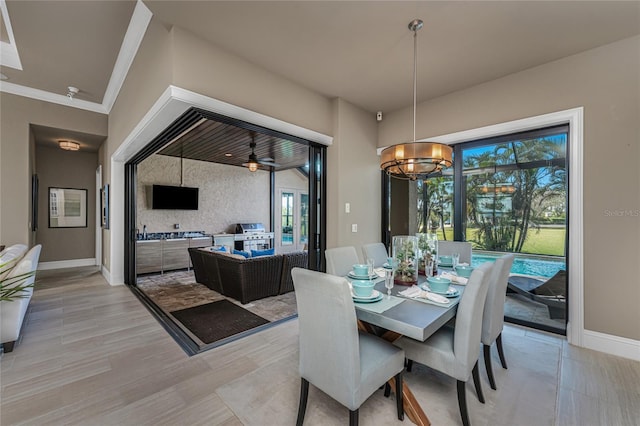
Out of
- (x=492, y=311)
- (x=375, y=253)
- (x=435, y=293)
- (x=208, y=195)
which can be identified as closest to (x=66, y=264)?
(x=208, y=195)

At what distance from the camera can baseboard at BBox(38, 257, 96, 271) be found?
6039 mm

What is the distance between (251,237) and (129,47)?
5.25 metres

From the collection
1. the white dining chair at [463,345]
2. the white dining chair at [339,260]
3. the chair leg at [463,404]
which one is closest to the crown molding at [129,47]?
the white dining chair at [339,260]

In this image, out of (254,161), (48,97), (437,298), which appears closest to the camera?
(437,298)

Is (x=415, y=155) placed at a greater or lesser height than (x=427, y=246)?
greater

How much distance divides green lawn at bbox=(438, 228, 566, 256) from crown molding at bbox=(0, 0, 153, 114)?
4.74 metres

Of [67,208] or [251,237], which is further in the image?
[251,237]

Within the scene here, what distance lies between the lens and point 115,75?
3855mm

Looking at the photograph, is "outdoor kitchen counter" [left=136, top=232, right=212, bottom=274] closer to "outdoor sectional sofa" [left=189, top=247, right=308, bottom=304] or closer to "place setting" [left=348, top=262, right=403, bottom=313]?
"outdoor sectional sofa" [left=189, top=247, right=308, bottom=304]

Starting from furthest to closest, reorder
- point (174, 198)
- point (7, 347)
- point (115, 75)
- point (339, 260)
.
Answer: point (174, 198)
point (115, 75)
point (339, 260)
point (7, 347)

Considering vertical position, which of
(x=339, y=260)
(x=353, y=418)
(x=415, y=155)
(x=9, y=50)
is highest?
(x=9, y=50)

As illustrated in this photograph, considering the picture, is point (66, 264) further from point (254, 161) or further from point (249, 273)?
point (249, 273)

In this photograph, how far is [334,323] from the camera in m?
1.42

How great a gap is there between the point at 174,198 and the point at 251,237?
222 centimetres
